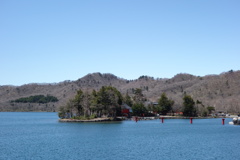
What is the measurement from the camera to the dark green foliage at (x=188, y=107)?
6491 inches

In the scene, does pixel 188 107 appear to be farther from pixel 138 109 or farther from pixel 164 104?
pixel 138 109

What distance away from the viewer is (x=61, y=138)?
77.9 metres

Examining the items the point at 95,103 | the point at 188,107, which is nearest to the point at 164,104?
the point at 188,107

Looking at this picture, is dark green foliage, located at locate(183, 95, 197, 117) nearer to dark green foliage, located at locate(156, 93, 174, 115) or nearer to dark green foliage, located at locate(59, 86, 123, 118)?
dark green foliage, located at locate(156, 93, 174, 115)

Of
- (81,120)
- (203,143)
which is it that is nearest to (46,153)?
(203,143)

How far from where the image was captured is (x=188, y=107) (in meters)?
165

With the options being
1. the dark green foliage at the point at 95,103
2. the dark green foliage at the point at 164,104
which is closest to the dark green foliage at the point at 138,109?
the dark green foliage at the point at 164,104

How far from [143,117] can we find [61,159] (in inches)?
4096

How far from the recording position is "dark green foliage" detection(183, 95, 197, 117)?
164875mm

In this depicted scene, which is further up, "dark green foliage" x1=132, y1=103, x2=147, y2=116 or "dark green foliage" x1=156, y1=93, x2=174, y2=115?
"dark green foliage" x1=156, y1=93, x2=174, y2=115

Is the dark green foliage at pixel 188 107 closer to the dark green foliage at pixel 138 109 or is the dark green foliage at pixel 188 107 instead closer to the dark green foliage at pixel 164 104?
the dark green foliage at pixel 164 104

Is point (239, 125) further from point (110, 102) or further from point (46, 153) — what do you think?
point (46, 153)

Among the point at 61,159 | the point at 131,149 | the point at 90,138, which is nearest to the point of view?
the point at 61,159

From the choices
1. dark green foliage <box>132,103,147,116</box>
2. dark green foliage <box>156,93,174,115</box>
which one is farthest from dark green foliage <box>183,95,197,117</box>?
dark green foliage <box>132,103,147,116</box>
